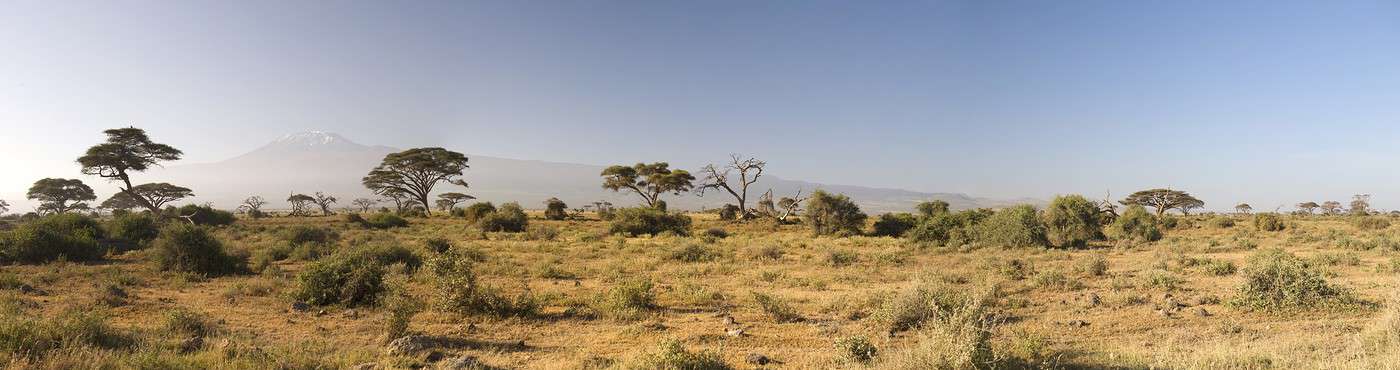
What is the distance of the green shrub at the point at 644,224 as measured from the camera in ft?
104

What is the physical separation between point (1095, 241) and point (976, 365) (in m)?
24.3

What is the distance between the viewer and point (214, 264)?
14.2 meters

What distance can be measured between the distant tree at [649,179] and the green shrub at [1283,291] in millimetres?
42452

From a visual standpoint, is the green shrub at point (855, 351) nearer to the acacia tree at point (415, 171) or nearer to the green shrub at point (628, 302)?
the green shrub at point (628, 302)

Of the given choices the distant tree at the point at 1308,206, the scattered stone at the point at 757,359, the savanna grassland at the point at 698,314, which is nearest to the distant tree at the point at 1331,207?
the distant tree at the point at 1308,206

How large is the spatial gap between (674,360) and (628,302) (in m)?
4.43

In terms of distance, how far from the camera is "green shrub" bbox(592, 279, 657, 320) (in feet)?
31.4

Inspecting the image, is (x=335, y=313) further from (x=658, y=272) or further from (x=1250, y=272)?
(x=1250, y=272)

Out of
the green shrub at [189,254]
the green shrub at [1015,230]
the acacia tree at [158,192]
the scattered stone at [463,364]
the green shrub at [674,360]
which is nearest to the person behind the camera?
the green shrub at [674,360]

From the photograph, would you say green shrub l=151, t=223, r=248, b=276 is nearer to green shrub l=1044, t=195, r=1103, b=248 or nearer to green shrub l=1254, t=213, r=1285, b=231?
green shrub l=1044, t=195, r=1103, b=248

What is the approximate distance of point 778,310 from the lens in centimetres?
937

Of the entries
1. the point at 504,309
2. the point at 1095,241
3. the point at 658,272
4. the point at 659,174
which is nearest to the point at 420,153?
the point at 659,174

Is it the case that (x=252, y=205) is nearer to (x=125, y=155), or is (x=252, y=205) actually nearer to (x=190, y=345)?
(x=125, y=155)

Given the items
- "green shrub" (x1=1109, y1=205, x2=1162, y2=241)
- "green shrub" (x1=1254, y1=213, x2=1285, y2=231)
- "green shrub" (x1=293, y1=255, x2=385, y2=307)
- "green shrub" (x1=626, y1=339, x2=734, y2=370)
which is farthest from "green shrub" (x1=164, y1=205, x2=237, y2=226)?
"green shrub" (x1=1254, y1=213, x2=1285, y2=231)
